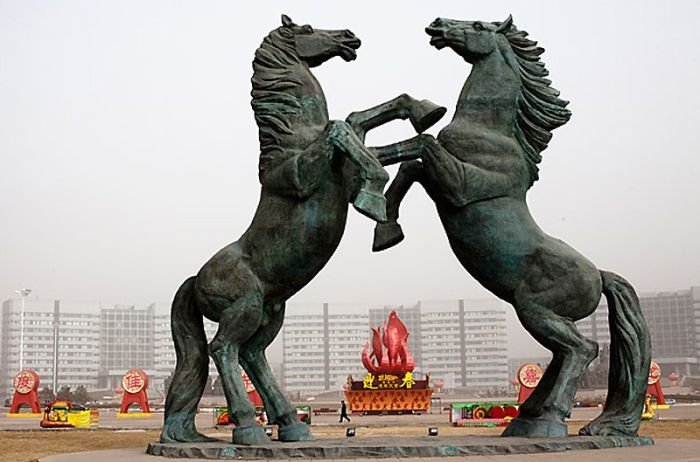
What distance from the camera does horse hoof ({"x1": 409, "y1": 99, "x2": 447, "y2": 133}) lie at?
576cm

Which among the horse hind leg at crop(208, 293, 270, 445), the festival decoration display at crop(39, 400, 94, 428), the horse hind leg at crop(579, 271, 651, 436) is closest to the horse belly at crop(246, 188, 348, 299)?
the horse hind leg at crop(208, 293, 270, 445)

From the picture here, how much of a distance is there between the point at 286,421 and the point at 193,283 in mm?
1235

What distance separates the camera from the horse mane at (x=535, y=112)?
619cm

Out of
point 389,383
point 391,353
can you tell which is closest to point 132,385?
point 389,383

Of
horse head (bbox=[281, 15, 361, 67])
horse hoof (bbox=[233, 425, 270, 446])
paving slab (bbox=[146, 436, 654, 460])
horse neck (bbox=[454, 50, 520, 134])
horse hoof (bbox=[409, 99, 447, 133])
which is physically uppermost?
horse head (bbox=[281, 15, 361, 67])

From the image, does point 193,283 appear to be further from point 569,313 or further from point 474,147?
point 569,313

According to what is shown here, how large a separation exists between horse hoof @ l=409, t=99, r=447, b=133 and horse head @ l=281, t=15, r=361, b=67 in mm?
801

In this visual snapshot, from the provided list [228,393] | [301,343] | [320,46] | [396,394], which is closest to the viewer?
[228,393]

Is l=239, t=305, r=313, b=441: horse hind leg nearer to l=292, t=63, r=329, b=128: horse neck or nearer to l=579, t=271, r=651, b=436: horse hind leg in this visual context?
l=292, t=63, r=329, b=128: horse neck

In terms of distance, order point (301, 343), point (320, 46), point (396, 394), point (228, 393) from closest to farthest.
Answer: point (228, 393)
point (320, 46)
point (396, 394)
point (301, 343)

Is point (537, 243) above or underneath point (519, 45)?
underneath

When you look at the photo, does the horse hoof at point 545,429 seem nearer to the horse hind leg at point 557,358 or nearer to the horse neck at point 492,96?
the horse hind leg at point 557,358

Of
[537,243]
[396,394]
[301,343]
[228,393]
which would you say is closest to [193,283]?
[228,393]

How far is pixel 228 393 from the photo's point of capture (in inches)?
224
